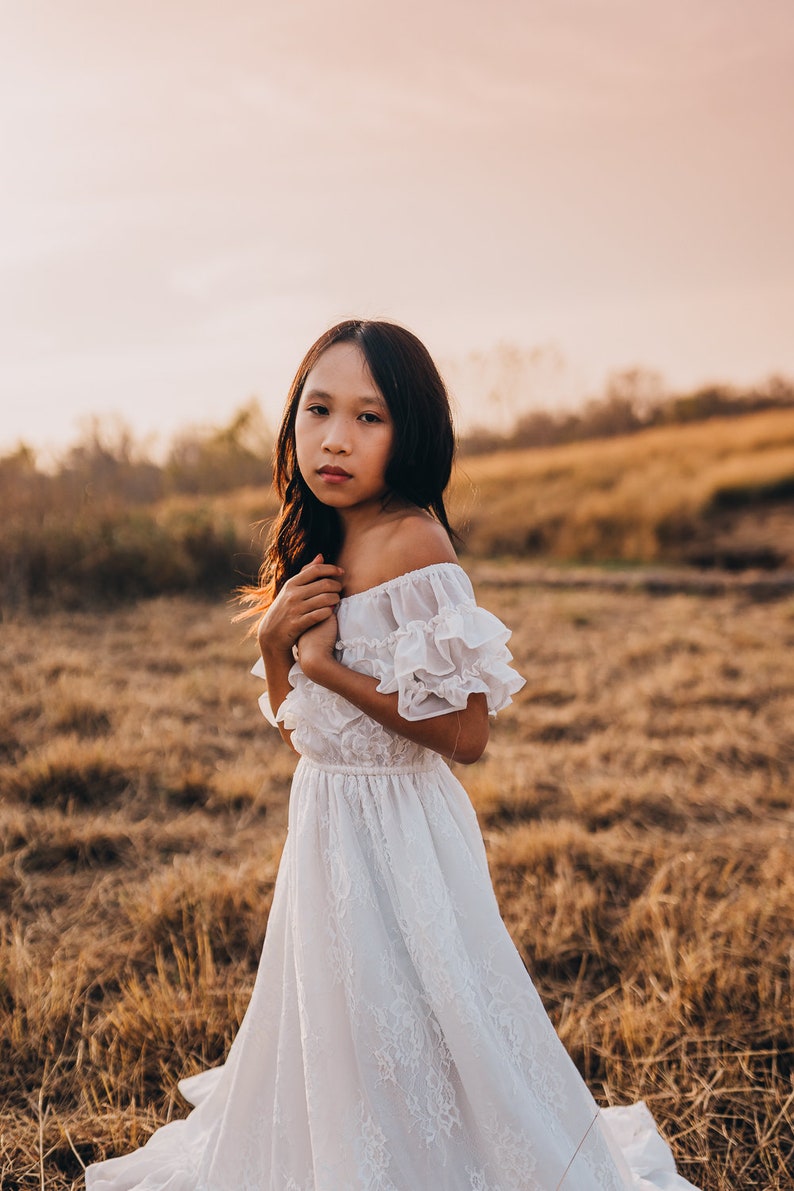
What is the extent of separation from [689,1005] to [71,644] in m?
5.50

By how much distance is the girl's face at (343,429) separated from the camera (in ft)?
5.12

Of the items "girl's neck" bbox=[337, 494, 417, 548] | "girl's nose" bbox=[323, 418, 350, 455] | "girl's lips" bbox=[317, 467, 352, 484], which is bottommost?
"girl's neck" bbox=[337, 494, 417, 548]

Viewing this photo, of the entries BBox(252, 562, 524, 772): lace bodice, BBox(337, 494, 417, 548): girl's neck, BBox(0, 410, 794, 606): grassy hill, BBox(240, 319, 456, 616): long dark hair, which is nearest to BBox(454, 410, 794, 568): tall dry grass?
BBox(0, 410, 794, 606): grassy hill

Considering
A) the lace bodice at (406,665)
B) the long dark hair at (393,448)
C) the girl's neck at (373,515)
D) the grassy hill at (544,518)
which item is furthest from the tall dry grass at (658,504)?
the lace bodice at (406,665)

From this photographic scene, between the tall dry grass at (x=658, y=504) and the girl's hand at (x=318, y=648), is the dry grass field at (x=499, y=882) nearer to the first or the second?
the girl's hand at (x=318, y=648)

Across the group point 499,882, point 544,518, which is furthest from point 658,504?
point 499,882

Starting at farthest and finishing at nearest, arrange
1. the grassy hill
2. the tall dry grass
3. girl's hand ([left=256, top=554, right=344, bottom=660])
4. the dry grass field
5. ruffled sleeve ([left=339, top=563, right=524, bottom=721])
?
the tall dry grass → the grassy hill → the dry grass field → girl's hand ([left=256, top=554, right=344, bottom=660]) → ruffled sleeve ([left=339, top=563, right=524, bottom=721])

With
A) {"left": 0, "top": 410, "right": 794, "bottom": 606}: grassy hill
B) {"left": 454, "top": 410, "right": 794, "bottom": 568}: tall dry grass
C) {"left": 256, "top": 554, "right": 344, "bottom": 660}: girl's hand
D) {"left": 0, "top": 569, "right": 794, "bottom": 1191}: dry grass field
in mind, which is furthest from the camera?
{"left": 454, "top": 410, "right": 794, "bottom": 568}: tall dry grass

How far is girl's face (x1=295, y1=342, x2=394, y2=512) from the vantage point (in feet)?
5.12

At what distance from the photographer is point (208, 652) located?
6.75 meters

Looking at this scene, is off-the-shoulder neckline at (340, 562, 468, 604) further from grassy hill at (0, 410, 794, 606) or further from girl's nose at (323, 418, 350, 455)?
grassy hill at (0, 410, 794, 606)

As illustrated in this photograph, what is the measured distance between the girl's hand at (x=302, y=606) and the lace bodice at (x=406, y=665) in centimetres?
4

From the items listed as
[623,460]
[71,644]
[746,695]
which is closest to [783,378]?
[623,460]

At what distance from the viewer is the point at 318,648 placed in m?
1.58
